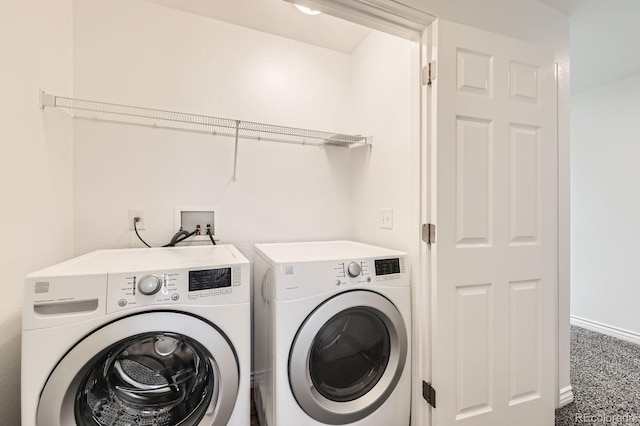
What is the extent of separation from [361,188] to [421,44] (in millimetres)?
995

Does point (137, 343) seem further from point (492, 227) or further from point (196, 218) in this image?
point (492, 227)

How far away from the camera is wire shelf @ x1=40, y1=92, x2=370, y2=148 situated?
59.5 inches

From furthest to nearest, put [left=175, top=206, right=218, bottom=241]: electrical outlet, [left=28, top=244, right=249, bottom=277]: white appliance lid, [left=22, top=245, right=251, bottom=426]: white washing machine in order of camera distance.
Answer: [left=175, top=206, right=218, bottom=241]: electrical outlet < [left=28, top=244, right=249, bottom=277]: white appliance lid < [left=22, top=245, right=251, bottom=426]: white washing machine

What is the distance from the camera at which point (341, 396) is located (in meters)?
1.26

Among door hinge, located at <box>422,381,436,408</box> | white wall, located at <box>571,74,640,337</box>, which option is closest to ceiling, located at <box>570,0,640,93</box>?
white wall, located at <box>571,74,640,337</box>

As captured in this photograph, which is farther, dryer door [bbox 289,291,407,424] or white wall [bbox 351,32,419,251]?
white wall [bbox 351,32,419,251]

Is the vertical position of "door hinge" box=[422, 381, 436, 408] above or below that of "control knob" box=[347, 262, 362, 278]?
below

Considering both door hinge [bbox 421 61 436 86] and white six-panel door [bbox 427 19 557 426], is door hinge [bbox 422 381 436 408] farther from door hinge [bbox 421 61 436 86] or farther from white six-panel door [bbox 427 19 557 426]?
door hinge [bbox 421 61 436 86]

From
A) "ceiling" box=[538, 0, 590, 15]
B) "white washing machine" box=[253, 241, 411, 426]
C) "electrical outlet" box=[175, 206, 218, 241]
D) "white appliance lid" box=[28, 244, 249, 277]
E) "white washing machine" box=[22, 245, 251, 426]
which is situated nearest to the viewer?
"white washing machine" box=[22, 245, 251, 426]

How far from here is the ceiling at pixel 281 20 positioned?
1728 mm

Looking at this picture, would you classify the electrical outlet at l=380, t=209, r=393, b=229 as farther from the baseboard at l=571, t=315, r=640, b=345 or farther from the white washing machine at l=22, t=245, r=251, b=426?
the baseboard at l=571, t=315, r=640, b=345

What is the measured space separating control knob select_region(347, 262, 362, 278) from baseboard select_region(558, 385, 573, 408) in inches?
62.1

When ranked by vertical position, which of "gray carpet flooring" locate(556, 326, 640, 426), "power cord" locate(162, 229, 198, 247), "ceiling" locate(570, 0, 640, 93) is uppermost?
"ceiling" locate(570, 0, 640, 93)

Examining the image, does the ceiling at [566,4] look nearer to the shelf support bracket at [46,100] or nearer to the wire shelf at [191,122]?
the wire shelf at [191,122]
